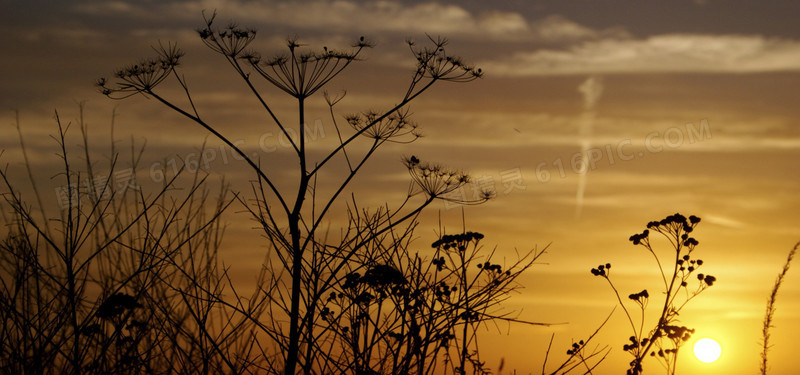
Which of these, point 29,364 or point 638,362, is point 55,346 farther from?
point 638,362

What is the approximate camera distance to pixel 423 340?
6.73 metres

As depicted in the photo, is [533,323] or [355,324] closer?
[355,324]

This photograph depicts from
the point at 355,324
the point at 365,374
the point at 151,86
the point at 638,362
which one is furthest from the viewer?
the point at 638,362

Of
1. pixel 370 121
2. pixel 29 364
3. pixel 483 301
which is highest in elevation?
pixel 370 121

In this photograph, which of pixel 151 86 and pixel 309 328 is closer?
pixel 309 328

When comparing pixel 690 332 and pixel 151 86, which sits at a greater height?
pixel 151 86

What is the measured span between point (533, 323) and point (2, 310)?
4.06 metres

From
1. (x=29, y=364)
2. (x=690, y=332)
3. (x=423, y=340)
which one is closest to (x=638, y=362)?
(x=690, y=332)

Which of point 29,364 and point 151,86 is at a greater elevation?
point 151,86

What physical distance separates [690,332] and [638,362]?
0.92m

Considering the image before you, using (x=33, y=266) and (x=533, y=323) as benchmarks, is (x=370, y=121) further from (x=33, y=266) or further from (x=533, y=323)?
(x=33, y=266)

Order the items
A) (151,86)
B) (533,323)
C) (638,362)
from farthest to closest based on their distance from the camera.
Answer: (638,362) < (151,86) < (533,323)

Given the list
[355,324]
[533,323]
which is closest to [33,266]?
[355,324]

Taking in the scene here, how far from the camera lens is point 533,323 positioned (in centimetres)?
743
